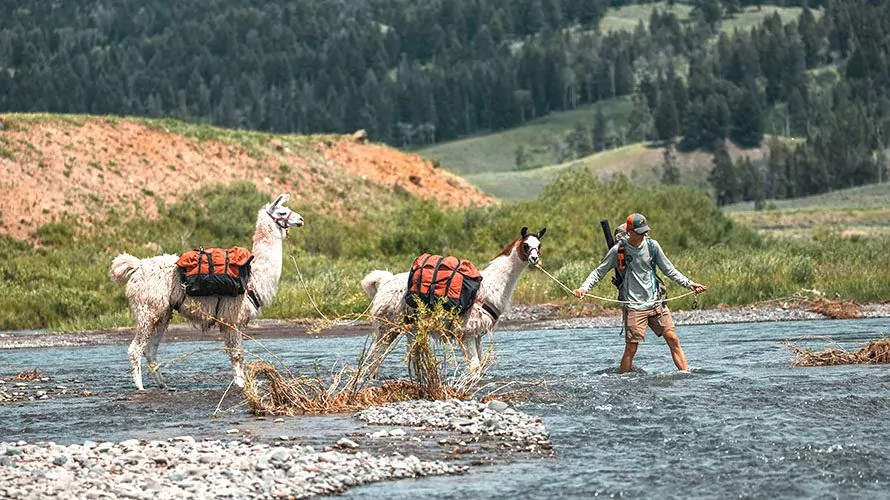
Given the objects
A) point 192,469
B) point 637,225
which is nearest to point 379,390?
point 637,225

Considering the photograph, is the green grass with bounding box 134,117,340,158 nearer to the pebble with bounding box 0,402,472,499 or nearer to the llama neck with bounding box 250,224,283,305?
the llama neck with bounding box 250,224,283,305

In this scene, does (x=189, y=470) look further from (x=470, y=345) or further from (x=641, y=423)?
(x=470, y=345)

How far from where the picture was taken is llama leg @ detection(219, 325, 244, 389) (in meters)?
18.0

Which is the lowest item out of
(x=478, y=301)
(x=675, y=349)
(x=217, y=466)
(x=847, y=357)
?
(x=847, y=357)

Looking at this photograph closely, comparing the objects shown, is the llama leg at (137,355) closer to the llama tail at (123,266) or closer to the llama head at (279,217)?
the llama tail at (123,266)

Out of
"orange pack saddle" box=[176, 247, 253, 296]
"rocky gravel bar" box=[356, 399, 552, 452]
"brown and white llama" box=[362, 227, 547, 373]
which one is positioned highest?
"orange pack saddle" box=[176, 247, 253, 296]

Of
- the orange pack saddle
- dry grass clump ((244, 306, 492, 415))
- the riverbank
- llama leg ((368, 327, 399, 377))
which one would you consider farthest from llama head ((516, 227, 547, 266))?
the riverbank

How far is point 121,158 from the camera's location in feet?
220

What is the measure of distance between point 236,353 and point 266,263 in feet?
5.12

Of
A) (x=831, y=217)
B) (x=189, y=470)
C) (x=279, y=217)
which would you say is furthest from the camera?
(x=831, y=217)

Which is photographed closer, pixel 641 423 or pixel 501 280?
pixel 641 423

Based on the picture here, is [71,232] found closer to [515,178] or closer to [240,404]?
[240,404]

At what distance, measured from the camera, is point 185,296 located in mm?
18828

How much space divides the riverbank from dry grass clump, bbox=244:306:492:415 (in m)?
14.1
